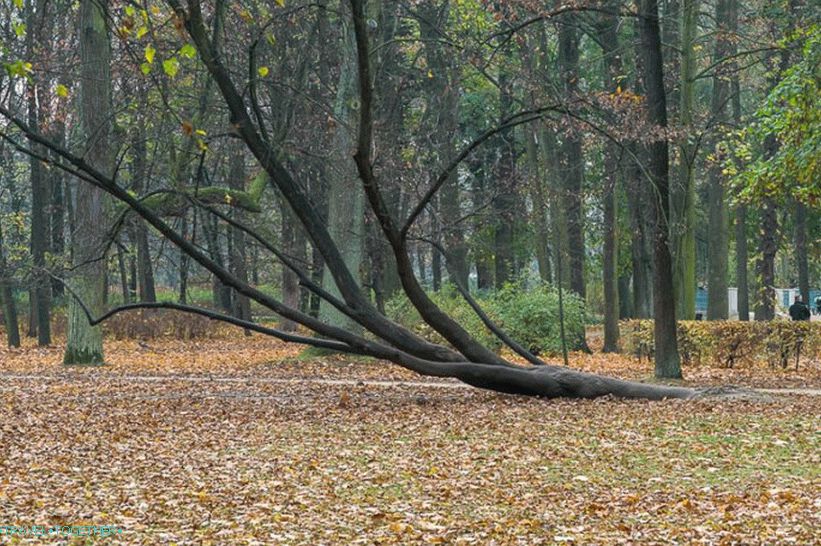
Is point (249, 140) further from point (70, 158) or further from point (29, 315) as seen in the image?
point (29, 315)

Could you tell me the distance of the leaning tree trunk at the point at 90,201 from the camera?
22359mm

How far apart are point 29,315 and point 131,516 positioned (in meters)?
34.6

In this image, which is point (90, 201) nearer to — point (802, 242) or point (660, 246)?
point (660, 246)

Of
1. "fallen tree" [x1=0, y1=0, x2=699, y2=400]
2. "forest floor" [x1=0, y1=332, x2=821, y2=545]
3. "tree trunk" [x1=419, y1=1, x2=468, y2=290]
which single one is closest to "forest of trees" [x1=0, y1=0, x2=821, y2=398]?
"fallen tree" [x1=0, y1=0, x2=699, y2=400]

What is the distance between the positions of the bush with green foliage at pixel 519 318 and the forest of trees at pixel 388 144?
1490 millimetres

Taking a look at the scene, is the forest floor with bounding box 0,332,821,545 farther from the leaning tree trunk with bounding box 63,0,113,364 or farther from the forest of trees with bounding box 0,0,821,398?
the leaning tree trunk with bounding box 63,0,113,364

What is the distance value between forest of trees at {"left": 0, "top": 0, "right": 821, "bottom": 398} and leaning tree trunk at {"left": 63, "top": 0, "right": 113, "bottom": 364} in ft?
0.16

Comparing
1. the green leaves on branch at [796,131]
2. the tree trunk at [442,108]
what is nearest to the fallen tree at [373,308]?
the green leaves on branch at [796,131]

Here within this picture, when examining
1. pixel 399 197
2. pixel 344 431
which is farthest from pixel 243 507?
pixel 399 197

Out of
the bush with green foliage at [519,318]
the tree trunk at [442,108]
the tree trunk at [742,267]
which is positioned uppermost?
the tree trunk at [442,108]

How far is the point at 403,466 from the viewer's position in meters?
10.2

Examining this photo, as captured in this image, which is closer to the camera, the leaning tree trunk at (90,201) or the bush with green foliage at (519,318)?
the leaning tree trunk at (90,201)

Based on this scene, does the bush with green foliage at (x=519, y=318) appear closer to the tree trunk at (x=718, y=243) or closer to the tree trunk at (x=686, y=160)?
the tree trunk at (x=686, y=160)

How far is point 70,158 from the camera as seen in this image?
46.5ft
